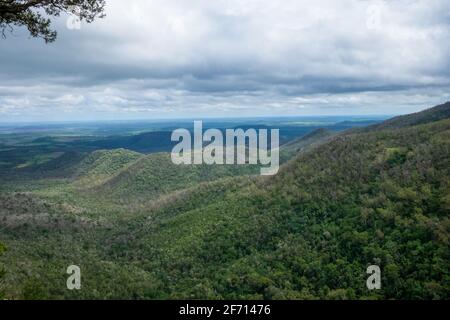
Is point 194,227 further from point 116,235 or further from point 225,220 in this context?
point 116,235

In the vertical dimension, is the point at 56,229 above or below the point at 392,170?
below

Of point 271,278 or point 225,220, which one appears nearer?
point 271,278

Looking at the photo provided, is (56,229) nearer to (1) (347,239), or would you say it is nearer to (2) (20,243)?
(2) (20,243)

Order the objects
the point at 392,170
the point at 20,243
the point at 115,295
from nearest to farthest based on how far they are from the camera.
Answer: the point at 115,295, the point at 392,170, the point at 20,243
